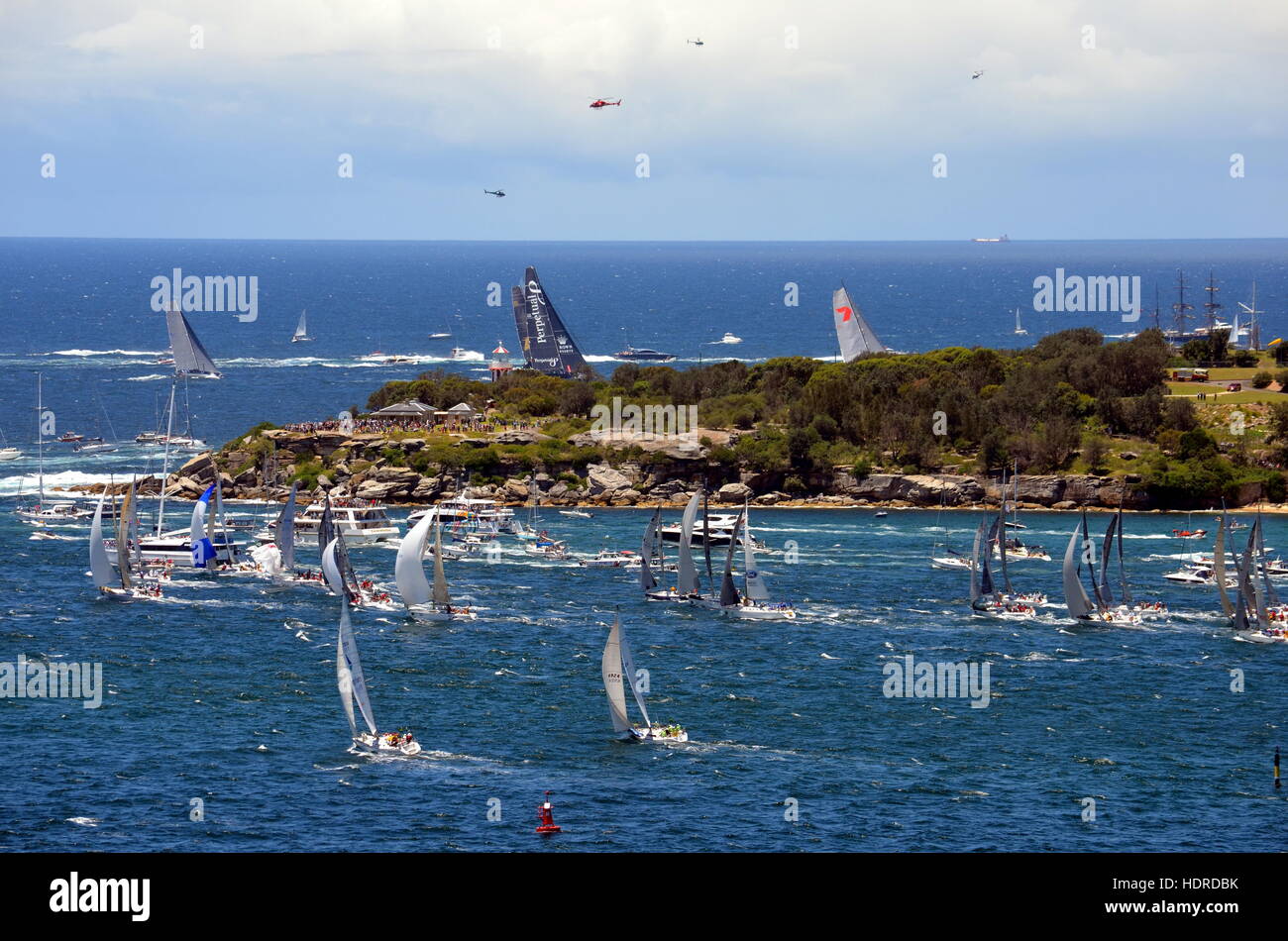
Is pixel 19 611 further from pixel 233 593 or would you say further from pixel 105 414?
pixel 105 414

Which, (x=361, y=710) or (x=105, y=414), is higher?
(x=105, y=414)

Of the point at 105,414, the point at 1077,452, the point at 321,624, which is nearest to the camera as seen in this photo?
the point at 321,624

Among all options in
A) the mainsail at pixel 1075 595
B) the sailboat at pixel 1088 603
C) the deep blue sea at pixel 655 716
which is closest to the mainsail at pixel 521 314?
the deep blue sea at pixel 655 716

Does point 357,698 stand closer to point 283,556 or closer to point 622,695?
point 622,695

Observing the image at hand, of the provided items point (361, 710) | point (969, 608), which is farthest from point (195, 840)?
point (969, 608)

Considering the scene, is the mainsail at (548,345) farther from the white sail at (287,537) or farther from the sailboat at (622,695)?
the sailboat at (622,695)

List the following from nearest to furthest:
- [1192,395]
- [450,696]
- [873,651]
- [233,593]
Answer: [450,696] < [873,651] < [233,593] < [1192,395]
